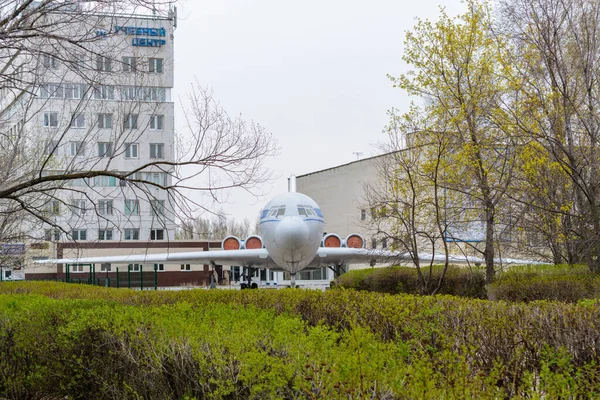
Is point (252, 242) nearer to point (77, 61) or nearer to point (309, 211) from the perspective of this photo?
point (309, 211)

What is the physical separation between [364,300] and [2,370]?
4.14 metres

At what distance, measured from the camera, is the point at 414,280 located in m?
18.8

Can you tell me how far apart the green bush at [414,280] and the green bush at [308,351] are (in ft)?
28.3

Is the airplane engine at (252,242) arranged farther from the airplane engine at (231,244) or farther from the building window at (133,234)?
the building window at (133,234)

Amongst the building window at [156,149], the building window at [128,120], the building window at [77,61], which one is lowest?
the building window at [128,120]

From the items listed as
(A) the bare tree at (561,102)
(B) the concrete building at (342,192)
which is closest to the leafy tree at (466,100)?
(A) the bare tree at (561,102)

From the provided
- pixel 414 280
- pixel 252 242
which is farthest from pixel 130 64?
pixel 252 242

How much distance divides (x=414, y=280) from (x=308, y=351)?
50.5ft

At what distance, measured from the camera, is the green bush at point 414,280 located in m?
17.1

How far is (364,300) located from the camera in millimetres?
7613

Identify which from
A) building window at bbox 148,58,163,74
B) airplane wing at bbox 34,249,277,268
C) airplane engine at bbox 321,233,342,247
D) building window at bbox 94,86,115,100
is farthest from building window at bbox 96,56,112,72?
airplane engine at bbox 321,233,342,247

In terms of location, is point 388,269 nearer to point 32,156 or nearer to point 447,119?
point 447,119

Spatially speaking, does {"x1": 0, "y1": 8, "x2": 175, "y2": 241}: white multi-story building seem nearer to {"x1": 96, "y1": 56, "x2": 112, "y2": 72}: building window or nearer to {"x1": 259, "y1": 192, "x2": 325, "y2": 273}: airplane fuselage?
{"x1": 96, "y1": 56, "x2": 112, "y2": 72}: building window

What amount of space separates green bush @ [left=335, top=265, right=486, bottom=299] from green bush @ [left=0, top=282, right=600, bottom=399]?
863 cm
